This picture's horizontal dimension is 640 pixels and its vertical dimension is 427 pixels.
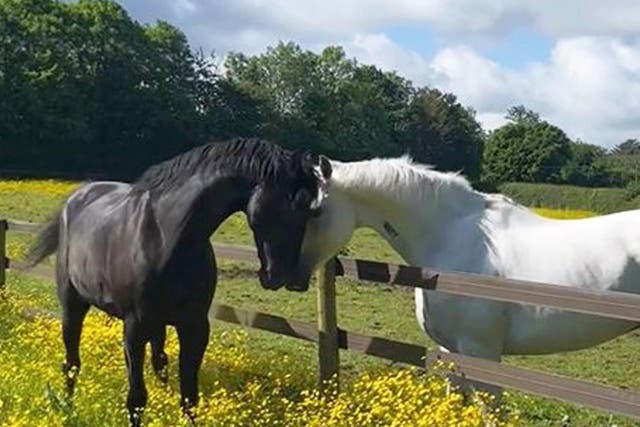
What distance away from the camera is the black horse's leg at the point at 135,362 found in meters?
5.46

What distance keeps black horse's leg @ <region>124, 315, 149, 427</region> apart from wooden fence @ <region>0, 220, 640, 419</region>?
1405 millimetres

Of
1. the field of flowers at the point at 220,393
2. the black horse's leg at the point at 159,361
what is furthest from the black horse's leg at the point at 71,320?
the black horse's leg at the point at 159,361

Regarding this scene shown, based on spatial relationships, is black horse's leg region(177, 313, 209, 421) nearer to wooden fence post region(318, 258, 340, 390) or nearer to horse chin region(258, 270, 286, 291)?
horse chin region(258, 270, 286, 291)

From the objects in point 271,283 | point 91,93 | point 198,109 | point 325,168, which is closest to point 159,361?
point 271,283

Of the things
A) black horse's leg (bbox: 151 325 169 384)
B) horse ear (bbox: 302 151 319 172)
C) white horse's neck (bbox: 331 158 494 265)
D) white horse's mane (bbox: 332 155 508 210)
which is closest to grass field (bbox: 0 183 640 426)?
black horse's leg (bbox: 151 325 169 384)

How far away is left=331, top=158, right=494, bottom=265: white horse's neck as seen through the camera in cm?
573

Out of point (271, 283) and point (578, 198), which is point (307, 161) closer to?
point (271, 283)

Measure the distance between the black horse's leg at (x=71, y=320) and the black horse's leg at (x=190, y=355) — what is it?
1356 mm

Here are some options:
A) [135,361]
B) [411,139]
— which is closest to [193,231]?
[135,361]

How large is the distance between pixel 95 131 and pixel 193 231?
51.9 metres

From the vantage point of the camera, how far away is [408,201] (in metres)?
5.79

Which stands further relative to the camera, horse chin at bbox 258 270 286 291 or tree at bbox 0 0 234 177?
tree at bbox 0 0 234 177

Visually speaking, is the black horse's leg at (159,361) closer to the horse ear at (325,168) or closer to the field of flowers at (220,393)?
the field of flowers at (220,393)

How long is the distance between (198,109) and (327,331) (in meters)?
60.5
